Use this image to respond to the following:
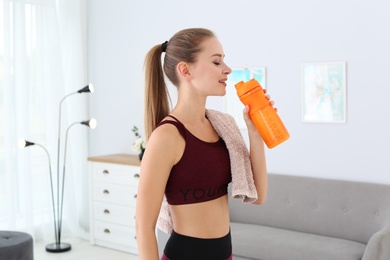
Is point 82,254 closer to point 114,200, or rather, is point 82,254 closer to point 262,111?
point 114,200

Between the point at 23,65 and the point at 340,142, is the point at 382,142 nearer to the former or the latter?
the point at 340,142

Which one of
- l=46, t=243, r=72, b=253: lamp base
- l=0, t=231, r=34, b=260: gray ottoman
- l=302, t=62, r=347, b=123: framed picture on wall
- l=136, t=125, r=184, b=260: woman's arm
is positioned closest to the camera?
l=136, t=125, r=184, b=260: woman's arm

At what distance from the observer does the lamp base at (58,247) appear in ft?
14.6

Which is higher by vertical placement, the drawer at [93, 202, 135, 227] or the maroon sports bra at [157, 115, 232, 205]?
the maroon sports bra at [157, 115, 232, 205]

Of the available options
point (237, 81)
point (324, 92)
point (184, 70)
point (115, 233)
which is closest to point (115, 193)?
point (115, 233)

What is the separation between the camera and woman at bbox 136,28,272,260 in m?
1.51

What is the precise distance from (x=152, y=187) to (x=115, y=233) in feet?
10.3

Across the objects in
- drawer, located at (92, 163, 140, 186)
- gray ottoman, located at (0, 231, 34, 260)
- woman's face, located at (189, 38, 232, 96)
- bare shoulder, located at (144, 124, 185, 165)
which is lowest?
gray ottoman, located at (0, 231, 34, 260)

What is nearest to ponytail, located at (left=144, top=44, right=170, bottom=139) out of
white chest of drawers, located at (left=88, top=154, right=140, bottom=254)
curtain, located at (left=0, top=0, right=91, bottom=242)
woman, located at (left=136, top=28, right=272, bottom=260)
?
woman, located at (left=136, top=28, right=272, bottom=260)

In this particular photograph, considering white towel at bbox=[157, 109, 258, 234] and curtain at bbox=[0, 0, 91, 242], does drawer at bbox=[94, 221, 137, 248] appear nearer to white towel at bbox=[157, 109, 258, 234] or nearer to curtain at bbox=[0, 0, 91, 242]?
curtain at bbox=[0, 0, 91, 242]

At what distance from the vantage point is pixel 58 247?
14.8ft

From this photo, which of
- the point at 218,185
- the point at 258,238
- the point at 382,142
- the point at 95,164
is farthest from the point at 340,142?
the point at 218,185

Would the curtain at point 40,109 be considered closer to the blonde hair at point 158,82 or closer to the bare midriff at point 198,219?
the blonde hair at point 158,82

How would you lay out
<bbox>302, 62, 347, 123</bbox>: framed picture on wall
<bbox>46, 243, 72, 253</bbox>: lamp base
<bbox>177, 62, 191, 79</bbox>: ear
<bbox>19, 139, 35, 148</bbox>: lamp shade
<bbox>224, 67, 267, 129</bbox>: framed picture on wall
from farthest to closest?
<bbox>46, 243, 72, 253</bbox>: lamp base
<bbox>19, 139, 35, 148</bbox>: lamp shade
<bbox>224, 67, 267, 129</bbox>: framed picture on wall
<bbox>302, 62, 347, 123</bbox>: framed picture on wall
<bbox>177, 62, 191, 79</bbox>: ear
